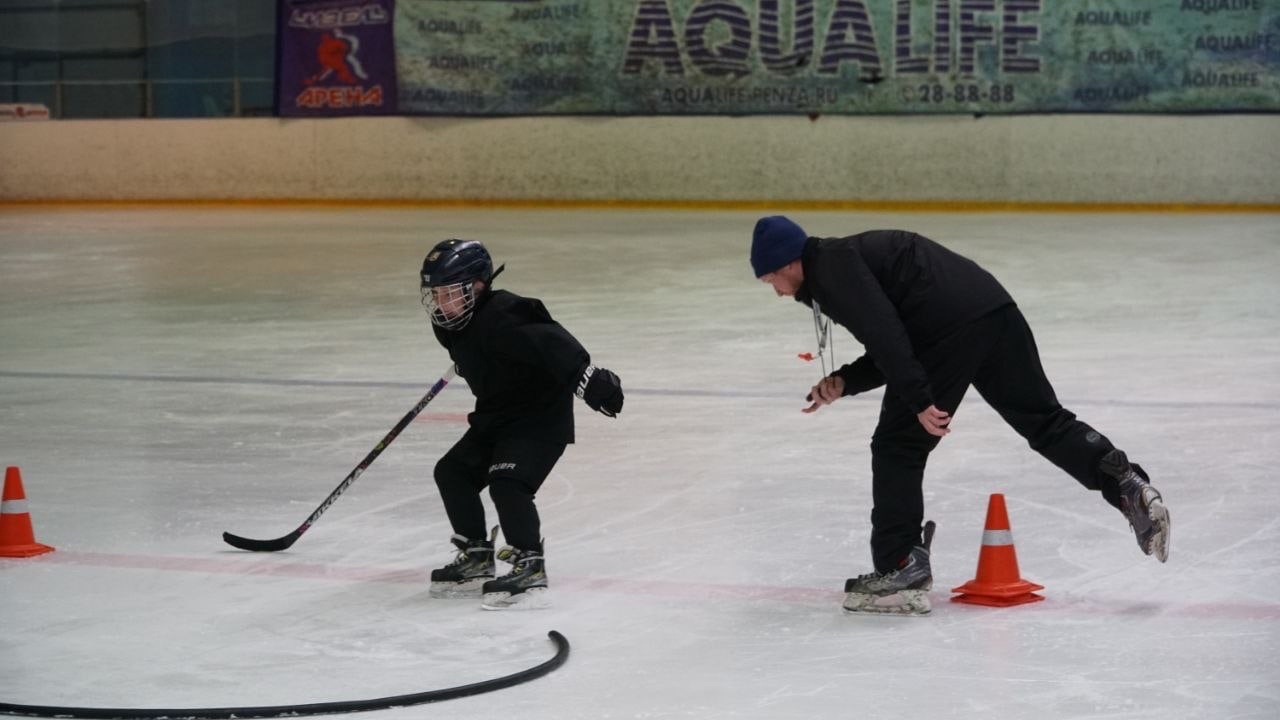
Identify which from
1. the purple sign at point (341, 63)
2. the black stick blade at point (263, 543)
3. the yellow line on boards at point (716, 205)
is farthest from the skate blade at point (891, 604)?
the purple sign at point (341, 63)

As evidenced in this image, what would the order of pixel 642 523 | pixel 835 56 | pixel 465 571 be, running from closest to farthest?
1. pixel 465 571
2. pixel 642 523
3. pixel 835 56

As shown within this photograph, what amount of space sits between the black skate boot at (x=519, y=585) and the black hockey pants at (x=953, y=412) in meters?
0.83

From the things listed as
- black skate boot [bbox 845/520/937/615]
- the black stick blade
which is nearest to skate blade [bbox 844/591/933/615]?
black skate boot [bbox 845/520/937/615]

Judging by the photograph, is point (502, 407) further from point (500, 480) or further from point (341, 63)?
point (341, 63)

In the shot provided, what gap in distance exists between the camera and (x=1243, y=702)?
3723 mm

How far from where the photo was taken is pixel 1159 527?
4.50 meters

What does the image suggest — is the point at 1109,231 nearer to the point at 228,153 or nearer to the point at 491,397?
the point at 228,153

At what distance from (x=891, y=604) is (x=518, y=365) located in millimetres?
1082

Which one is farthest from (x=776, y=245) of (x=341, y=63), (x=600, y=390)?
(x=341, y=63)

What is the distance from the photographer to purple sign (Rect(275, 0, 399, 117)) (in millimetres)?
22516

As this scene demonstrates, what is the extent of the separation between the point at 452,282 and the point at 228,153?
18720 mm

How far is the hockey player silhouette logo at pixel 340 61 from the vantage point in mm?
22562

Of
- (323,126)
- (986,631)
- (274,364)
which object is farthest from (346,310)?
(323,126)

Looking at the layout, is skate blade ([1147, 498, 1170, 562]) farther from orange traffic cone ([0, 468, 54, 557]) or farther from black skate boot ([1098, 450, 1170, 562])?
orange traffic cone ([0, 468, 54, 557])
